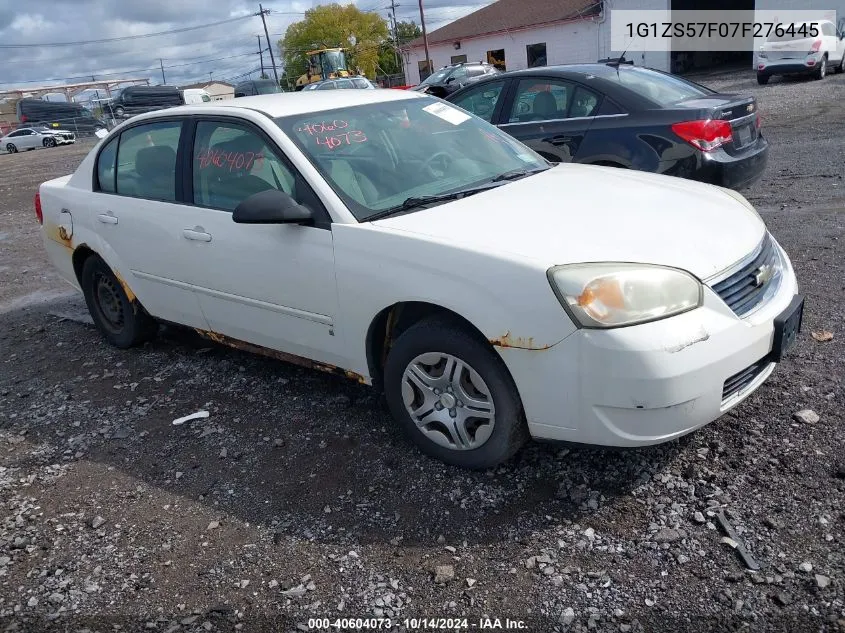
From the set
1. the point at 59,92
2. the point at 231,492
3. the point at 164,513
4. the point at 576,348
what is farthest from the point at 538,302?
the point at 59,92

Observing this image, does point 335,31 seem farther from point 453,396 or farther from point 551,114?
point 453,396

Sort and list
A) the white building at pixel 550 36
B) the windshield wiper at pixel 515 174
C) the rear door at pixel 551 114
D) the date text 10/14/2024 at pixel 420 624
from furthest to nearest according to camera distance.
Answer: the white building at pixel 550 36 < the rear door at pixel 551 114 < the windshield wiper at pixel 515 174 < the date text 10/14/2024 at pixel 420 624

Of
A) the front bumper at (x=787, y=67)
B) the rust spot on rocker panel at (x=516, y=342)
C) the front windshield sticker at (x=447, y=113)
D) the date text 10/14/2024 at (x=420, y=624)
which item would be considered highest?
the front windshield sticker at (x=447, y=113)

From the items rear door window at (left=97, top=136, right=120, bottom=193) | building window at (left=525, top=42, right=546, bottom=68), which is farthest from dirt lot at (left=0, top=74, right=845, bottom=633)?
building window at (left=525, top=42, right=546, bottom=68)

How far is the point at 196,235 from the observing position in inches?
160

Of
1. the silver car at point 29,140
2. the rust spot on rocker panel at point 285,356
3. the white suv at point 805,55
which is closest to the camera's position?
the rust spot on rocker panel at point 285,356

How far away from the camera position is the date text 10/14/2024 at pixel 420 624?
2.44 m

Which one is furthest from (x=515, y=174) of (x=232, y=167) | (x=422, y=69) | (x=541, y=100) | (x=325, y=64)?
(x=422, y=69)

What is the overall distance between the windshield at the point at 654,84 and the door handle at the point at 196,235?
161 inches

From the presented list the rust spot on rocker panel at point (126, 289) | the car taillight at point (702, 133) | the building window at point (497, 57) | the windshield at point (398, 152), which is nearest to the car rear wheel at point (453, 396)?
the windshield at point (398, 152)

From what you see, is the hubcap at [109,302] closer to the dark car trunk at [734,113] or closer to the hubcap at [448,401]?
the hubcap at [448,401]

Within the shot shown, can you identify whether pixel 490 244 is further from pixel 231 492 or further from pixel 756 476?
pixel 231 492

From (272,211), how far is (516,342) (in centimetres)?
133

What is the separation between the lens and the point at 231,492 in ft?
11.1
